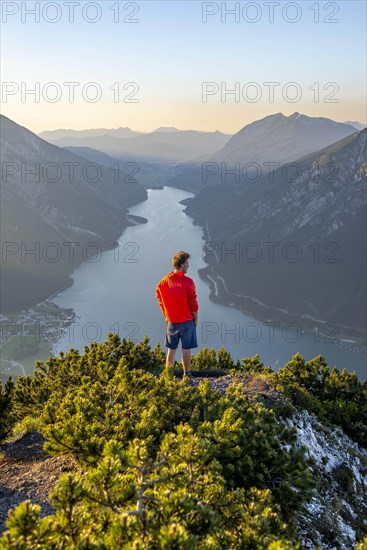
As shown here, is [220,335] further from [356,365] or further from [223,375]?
[223,375]

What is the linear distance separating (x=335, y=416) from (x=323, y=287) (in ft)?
562

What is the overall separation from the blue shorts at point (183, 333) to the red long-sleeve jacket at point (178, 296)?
5.7 inches

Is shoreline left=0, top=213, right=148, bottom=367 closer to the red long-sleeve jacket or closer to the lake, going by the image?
the lake

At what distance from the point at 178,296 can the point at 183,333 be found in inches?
41.7

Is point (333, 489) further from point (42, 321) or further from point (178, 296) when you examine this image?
point (42, 321)

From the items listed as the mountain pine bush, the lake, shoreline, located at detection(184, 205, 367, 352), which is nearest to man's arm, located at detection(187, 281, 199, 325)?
the mountain pine bush

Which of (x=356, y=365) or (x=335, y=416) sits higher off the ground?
(x=335, y=416)

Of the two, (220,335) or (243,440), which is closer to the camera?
(243,440)

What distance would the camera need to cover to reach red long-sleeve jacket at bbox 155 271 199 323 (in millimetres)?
10898

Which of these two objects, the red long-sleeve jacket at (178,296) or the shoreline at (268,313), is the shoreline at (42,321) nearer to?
the shoreline at (268,313)

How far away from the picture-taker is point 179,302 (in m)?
11.1

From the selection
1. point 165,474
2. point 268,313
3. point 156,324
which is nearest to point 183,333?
point 165,474

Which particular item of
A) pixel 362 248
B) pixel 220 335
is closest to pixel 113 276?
pixel 220 335

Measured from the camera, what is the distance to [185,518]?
405 centimetres
